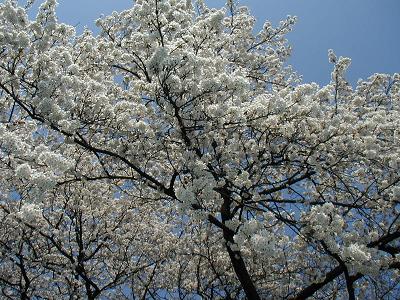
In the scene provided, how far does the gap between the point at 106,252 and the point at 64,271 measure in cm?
269

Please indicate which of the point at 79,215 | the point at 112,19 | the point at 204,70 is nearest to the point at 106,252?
the point at 79,215

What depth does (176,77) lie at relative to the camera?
8000mm

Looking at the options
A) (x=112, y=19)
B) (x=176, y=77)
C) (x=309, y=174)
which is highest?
(x=112, y=19)

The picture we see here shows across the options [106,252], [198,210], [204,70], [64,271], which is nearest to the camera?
[198,210]

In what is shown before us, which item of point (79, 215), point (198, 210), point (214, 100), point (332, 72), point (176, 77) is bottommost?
point (198, 210)

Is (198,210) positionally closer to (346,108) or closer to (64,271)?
(346,108)

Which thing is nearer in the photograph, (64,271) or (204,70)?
(204,70)

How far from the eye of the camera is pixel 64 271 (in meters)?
13.3

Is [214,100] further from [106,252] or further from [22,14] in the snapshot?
[106,252]

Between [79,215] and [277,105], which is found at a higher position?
[79,215]

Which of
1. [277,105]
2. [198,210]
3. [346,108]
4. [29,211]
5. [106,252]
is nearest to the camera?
[29,211]

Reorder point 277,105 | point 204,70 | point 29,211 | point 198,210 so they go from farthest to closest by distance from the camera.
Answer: point 204,70, point 277,105, point 198,210, point 29,211

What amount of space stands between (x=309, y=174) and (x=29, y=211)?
254 inches

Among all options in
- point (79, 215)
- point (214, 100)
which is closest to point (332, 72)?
point (214, 100)
